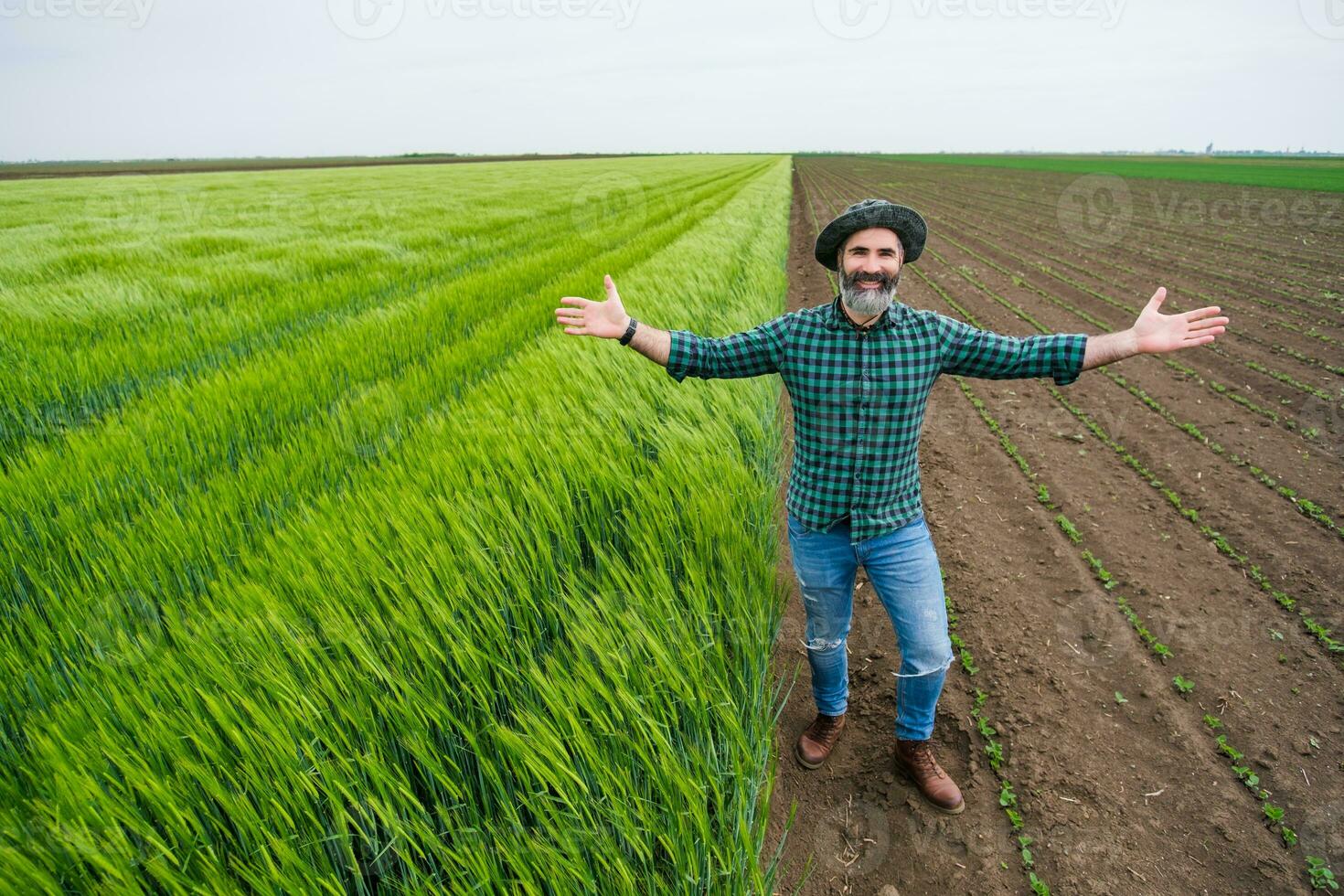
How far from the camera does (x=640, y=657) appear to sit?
1.50 m

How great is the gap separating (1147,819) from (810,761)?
1029 mm

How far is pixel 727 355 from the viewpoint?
6.45 ft

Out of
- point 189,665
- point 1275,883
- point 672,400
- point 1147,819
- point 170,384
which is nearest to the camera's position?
point 189,665

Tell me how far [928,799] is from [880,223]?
1796mm

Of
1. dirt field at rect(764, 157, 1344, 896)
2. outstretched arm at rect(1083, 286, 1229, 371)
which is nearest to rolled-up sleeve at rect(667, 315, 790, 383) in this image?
outstretched arm at rect(1083, 286, 1229, 371)

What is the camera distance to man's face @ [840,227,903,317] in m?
1.74

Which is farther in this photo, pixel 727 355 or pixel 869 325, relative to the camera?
pixel 727 355

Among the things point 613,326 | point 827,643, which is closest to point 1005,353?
point 827,643

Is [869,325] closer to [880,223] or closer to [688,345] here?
[880,223]

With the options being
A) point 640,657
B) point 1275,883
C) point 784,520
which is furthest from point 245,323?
point 1275,883

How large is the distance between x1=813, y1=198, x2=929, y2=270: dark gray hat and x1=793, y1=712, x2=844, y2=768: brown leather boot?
1525 millimetres

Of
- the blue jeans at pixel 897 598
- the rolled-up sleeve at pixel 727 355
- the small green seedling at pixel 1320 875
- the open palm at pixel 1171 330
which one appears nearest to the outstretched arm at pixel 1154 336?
the open palm at pixel 1171 330

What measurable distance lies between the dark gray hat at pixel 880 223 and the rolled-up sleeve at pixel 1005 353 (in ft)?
0.80

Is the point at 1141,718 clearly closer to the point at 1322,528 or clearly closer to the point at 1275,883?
the point at 1275,883
